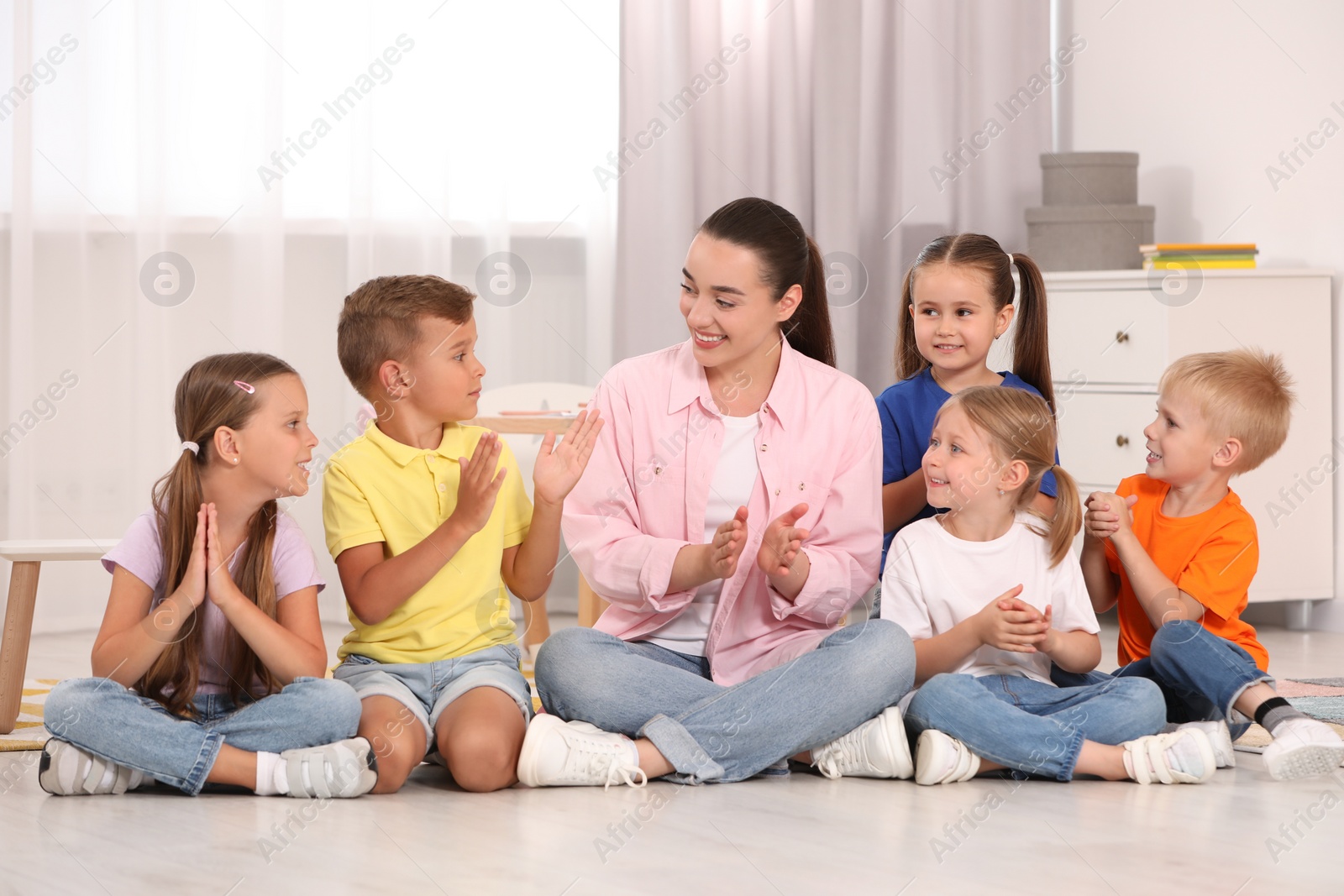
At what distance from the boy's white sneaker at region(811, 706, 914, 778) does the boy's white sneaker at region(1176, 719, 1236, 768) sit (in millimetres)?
361

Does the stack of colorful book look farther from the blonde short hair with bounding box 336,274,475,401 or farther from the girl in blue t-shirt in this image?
the blonde short hair with bounding box 336,274,475,401

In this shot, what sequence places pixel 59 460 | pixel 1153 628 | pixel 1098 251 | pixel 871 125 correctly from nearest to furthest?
1. pixel 1153 628
2. pixel 59 460
3. pixel 1098 251
4. pixel 871 125

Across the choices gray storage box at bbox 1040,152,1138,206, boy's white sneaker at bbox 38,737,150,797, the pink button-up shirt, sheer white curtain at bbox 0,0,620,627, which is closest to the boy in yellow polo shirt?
the pink button-up shirt

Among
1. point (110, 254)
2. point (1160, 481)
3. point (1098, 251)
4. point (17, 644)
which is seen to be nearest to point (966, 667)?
point (1160, 481)

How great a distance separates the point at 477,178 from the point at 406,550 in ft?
5.54

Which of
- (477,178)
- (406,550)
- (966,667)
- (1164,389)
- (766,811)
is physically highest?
(477,178)

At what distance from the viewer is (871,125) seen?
3.35 meters

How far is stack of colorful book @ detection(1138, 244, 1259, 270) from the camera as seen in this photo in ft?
9.31

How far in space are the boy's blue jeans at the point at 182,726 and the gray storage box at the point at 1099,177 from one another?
2.26 m

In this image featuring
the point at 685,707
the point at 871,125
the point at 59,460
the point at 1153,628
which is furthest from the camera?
the point at 871,125

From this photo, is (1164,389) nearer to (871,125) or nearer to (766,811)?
(766,811)

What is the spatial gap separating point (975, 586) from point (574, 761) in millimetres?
544

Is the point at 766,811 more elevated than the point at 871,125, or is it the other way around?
the point at 871,125

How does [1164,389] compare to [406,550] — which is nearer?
[406,550]
